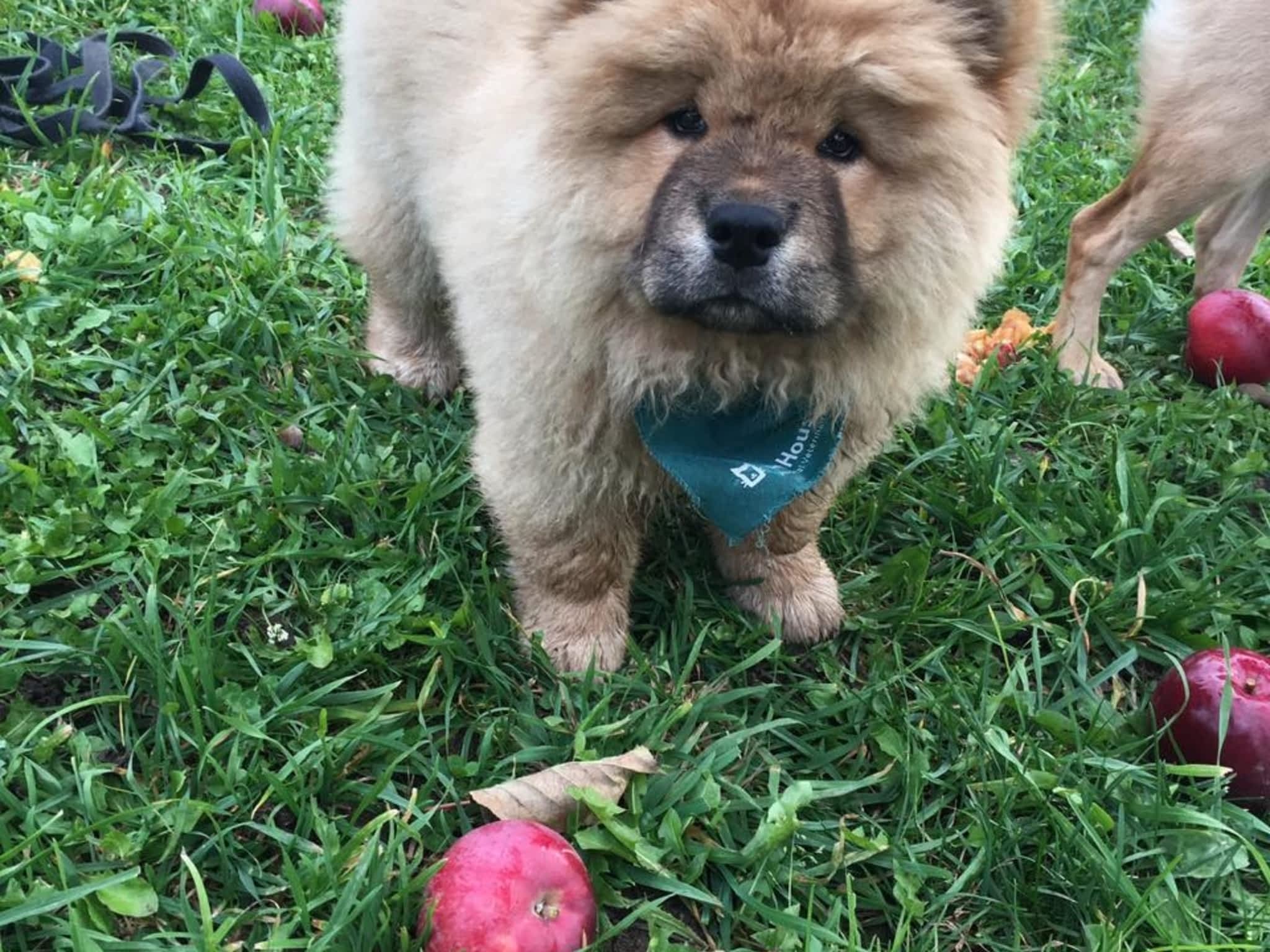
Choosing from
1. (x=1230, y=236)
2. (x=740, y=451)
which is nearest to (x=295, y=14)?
(x=740, y=451)

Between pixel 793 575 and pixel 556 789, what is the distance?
812 mm

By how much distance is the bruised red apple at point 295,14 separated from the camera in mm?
4371

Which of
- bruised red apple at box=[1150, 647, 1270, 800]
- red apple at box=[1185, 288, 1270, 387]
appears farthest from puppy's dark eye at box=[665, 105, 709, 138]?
red apple at box=[1185, 288, 1270, 387]

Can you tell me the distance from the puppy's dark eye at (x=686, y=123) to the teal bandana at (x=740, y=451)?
19.7 inches

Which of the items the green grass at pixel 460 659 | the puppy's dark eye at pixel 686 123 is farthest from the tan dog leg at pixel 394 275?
the puppy's dark eye at pixel 686 123

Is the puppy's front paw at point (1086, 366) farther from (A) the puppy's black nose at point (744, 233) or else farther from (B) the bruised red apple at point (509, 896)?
(B) the bruised red apple at point (509, 896)

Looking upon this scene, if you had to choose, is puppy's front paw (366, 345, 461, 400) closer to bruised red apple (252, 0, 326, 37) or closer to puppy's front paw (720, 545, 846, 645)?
puppy's front paw (720, 545, 846, 645)

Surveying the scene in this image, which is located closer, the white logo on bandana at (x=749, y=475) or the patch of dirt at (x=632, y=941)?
the patch of dirt at (x=632, y=941)

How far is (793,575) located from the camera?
2.43 meters

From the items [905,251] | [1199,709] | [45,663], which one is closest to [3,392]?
[45,663]

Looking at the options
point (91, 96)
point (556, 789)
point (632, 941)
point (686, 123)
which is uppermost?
point (686, 123)

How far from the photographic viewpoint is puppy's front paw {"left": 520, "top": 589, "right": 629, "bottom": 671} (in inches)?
89.7

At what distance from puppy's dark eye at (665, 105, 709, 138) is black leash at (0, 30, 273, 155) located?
254cm

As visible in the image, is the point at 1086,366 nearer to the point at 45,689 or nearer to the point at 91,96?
the point at 45,689
